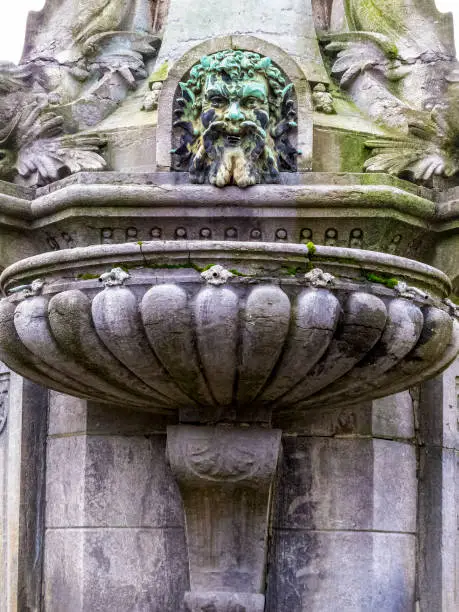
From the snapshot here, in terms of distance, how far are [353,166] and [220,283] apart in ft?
4.62

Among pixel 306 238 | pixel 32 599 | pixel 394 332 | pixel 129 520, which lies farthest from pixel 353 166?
pixel 32 599

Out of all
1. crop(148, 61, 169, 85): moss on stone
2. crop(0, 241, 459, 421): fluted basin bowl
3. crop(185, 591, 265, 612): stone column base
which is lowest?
crop(185, 591, 265, 612): stone column base

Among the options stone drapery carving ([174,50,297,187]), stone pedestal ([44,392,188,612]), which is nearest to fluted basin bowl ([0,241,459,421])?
stone pedestal ([44,392,188,612])

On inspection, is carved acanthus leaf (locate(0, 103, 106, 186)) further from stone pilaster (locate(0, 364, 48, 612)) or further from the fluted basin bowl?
stone pilaster (locate(0, 364, 48, 612))

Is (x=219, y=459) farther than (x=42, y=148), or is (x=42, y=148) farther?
(x=42, y=148)

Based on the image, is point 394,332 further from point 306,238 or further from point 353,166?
point 353,166

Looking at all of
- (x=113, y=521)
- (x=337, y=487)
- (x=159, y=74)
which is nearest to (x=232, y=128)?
(x=159, y=74)

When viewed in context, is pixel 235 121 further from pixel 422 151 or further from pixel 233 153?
pixel 422 151

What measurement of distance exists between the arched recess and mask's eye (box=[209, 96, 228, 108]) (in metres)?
0.33

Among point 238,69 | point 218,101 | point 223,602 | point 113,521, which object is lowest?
point 223,602

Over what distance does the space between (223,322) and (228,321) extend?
21mm

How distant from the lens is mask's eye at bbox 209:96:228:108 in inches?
223

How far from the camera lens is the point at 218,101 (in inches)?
224

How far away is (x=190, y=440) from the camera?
5.61m
